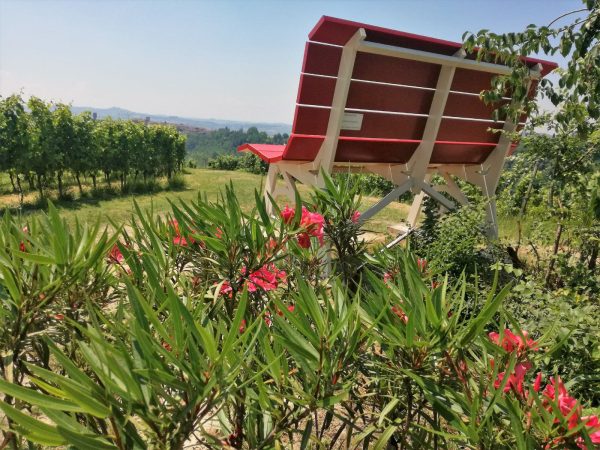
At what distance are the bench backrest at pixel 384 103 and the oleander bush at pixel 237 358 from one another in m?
2.04

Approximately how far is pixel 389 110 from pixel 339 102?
20.9 inches

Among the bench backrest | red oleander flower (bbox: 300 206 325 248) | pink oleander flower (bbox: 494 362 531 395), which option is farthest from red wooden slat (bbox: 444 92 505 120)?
pink oleander flower (bbox: 494 362 531 395)

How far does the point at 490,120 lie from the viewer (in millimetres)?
3555

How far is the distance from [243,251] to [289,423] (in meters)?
0.39

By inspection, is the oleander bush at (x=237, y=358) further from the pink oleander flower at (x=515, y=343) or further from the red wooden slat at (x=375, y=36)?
the red wooden slat at (x=375, y=36)

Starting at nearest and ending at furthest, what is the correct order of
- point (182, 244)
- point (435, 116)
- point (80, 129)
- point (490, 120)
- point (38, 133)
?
point (182, 244) < point (435, 116) < point (490, 120) < point (38, 133) < point (80, 129)

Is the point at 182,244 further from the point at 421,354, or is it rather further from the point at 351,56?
the point at 351,56

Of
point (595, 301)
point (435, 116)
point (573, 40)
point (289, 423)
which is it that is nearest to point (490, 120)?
point (435, 116)

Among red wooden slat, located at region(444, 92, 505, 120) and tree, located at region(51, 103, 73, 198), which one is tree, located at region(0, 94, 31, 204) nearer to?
tree, located at region(51, 103, 73, 198)

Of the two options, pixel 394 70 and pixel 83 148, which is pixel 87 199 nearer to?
pixel 83 148

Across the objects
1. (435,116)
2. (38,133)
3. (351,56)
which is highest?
(351,56)

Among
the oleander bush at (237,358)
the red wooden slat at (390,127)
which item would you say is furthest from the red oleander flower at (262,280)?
the red wooden slat at (390,127)

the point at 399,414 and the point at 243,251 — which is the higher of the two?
the point at 243,251

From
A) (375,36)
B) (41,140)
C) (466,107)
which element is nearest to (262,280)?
(375,36)
